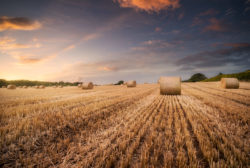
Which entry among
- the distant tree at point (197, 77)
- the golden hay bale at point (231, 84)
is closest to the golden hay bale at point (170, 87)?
the golden hay bale at point (231, 84)

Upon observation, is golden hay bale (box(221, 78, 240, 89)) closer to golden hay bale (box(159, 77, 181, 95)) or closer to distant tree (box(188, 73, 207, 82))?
golden hay bale (box(159, 77, 181, 95))

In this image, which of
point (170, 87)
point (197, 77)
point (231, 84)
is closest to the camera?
point (170, 87)

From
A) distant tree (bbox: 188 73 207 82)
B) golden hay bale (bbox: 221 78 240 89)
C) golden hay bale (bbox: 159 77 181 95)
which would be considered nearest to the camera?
golden hay bale (bbox: 159 77 181 95)

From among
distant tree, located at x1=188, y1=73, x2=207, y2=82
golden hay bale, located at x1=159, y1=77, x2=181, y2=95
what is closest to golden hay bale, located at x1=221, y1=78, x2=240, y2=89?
golden hay bale, located at x1=159, y1=77, x2=181, y2=95

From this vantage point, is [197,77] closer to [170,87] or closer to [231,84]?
[231,84]

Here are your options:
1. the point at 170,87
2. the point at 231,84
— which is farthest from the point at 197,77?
the point at 170,87

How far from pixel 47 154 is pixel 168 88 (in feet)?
31.7

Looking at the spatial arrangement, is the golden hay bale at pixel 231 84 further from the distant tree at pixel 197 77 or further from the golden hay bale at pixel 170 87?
the distant tree at pixel 197 77

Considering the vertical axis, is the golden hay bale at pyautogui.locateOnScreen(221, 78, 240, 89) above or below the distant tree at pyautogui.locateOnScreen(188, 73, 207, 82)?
below

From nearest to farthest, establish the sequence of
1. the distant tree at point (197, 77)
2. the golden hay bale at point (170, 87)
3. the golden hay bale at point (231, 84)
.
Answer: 1. the golden hay bale at point (170, 87)
2. the golden hay bale at point (231, 84)
3. the distant tree at point (197, 77)

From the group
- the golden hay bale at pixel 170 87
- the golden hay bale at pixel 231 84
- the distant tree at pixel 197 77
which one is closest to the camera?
the golden hay bale at pixel 170 87

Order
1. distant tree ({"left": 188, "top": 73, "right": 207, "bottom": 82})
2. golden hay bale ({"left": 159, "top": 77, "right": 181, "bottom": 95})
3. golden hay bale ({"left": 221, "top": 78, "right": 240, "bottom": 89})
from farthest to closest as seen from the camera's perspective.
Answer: distant tree ({"left": 188, "top": 73, "right": 207, "bottom": 82}) < golden hay bale ({"left": 221, "top": 78, "right": 240, "bottom": 89}) < golden hay bale ({"left": 159, "top": 77, "right": 181, "bottom": 95})

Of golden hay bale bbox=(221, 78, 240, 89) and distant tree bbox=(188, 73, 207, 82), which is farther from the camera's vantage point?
distant tree bbox=(188, 73, 207, 82)

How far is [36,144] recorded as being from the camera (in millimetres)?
2342
